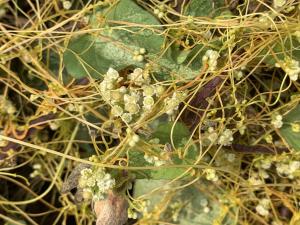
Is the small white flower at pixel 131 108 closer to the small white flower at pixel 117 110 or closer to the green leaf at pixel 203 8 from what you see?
the small white flower at pixel 117 110

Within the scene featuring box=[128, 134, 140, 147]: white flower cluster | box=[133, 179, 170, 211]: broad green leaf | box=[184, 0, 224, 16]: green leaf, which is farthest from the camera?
box=[133, 179, 170, 211]: broad green leaf

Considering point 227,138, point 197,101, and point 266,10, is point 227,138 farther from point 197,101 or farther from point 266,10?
point 266,10

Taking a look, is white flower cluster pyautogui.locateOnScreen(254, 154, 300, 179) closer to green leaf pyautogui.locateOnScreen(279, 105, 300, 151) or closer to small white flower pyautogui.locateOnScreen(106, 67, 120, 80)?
green leaf pyautogui.locateOnScreen(279, 105, 300, 151)

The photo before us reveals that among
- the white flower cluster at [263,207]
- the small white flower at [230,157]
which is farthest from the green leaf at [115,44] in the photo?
the white flower cluster at [263,207]

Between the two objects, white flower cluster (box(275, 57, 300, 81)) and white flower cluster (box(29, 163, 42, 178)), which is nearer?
white flower cluster (box(275, 57, 300, 81))

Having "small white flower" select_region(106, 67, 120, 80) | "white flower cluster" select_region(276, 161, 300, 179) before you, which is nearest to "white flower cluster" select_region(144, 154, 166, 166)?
"small white flower" select_region(106, 67, 120, 80)

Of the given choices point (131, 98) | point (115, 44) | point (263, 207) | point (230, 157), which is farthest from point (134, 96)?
point (263, 207)

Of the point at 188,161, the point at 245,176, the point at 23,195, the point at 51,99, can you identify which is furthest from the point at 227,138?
the point at 23,195

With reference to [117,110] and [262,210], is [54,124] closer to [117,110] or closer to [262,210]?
[117,110]
